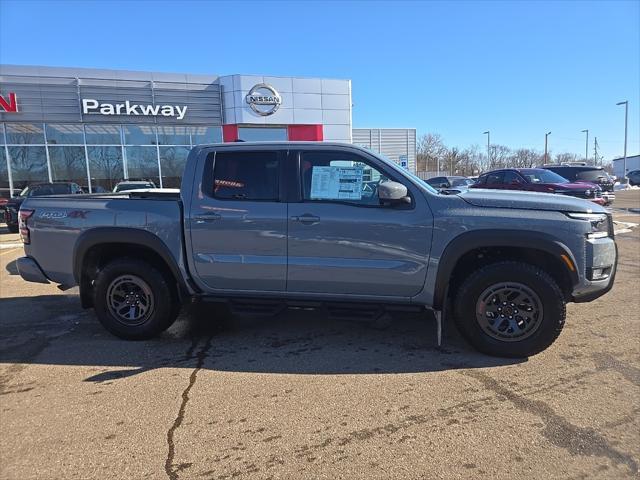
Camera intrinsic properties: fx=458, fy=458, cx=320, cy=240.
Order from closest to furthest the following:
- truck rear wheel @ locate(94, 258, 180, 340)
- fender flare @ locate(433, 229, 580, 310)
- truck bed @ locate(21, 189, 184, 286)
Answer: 1. fender flare @ locate(433, 229, 580, 310)
2. truck bed @ locate(21, 189, 184, 286)
3. truck rear wheel @ locate(94, 258, 180, 340)

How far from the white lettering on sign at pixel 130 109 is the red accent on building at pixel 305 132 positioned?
17.4 feet

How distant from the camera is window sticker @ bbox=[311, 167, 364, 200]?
421 cm

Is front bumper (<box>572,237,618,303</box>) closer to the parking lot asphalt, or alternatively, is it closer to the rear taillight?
the parking lot asphalt

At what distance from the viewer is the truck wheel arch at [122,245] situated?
4473 millimetres

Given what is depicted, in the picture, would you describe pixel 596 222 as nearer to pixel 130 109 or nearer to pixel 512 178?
pixel 512 178

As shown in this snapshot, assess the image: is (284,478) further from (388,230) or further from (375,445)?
(388,230)

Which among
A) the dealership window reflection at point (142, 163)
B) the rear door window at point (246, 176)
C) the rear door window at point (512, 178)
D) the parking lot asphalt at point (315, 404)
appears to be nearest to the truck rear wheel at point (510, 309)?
the parking lot asphalt at point (315, 404)

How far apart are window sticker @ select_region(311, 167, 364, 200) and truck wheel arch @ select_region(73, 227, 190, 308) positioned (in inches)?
61.3

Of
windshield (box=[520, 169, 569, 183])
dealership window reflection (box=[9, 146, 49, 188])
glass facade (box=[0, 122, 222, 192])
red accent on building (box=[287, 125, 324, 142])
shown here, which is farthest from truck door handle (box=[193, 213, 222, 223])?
dealership window reflection (box=[9, 146, 49, 188])

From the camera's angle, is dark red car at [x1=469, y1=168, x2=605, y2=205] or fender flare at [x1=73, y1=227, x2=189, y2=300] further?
dark red car at [x1=469, y1=168, x2=605, y2=205]

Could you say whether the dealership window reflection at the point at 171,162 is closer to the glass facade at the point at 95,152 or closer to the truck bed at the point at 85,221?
the glass facade at the point at 95,152

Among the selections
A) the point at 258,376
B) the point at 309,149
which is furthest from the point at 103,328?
the point at 309,149

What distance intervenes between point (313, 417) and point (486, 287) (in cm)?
191

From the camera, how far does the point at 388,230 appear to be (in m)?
4.04
